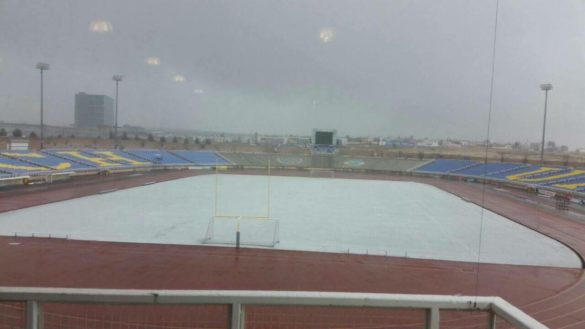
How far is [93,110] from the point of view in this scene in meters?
3.94

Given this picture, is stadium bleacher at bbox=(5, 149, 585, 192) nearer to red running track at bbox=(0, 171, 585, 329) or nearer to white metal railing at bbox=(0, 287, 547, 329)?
red running track at bbox=(0, 171, 585, 329)

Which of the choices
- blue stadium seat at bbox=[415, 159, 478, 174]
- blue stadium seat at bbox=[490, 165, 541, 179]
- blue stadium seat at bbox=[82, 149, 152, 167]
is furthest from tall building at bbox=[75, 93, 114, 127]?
blue stadium seat at bbox=[415, 159, 478, 174]

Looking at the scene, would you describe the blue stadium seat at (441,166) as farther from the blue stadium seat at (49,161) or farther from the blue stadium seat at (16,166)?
the blue stadium seat at (16,166)

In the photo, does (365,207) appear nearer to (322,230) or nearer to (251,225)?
(322,230)

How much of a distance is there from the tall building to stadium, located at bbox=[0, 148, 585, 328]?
170cm

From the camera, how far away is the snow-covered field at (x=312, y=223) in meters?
6.41

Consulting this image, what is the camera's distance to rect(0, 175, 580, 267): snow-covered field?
6.41 m

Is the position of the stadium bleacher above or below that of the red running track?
above

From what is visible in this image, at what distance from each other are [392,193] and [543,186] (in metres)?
6.54

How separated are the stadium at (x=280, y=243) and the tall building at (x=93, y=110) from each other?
170cm

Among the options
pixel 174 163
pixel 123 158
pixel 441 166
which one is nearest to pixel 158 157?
pixel 174 163

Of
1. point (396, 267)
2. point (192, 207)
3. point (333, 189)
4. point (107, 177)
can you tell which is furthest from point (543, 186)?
point (107, 177)

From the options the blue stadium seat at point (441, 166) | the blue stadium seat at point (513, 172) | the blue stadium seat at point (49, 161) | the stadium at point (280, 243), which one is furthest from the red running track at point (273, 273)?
the blue stadium seat at point (441, 166)

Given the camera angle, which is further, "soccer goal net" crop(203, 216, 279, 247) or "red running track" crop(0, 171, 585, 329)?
"soccer goal net" crop(203, 216, 279, 247)
